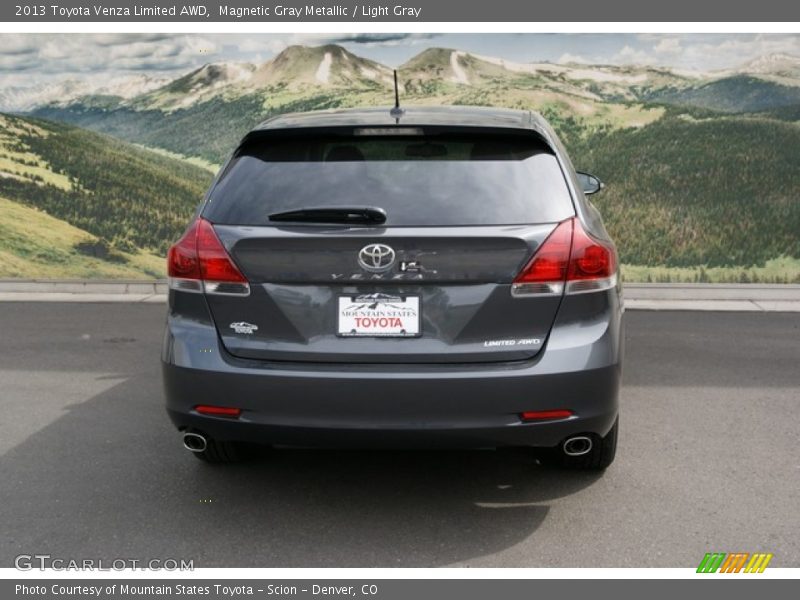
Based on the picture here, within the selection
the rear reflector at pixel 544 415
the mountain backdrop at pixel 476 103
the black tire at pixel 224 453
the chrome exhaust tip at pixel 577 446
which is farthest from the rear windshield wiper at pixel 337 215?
the mountain backdrop at pixel 476 103

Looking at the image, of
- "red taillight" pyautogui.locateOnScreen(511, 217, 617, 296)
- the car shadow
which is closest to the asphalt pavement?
the car shadow

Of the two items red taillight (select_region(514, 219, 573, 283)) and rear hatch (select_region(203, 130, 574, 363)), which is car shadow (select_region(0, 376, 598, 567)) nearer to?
rear hatch (select_region(203, 130, 574, 363))

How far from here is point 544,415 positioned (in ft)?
13.3

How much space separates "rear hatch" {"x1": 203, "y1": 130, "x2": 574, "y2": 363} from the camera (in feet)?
13.1

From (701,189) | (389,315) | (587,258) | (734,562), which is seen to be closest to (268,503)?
(389,315)

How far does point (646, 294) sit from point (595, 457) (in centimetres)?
738

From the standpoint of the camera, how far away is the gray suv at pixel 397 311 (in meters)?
4.00

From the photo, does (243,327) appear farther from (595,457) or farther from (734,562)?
(734,562)

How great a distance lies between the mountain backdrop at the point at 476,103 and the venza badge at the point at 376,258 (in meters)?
9.15

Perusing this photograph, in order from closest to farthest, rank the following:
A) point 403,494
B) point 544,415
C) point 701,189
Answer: point 544,415 < point 403,494 < point 701,189

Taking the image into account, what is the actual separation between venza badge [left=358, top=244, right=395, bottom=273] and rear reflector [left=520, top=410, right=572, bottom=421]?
78 centimetres

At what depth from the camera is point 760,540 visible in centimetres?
413

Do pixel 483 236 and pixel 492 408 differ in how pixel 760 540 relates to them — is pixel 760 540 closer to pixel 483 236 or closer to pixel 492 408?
pixel 492 408

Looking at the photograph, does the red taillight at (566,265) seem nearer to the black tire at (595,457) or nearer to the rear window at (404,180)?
the rear window at (404,180)
